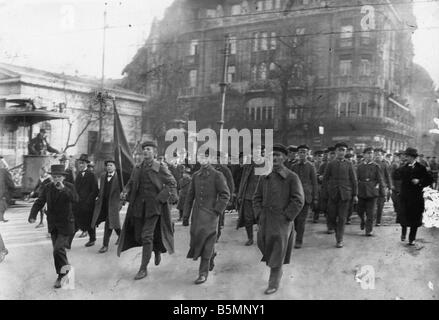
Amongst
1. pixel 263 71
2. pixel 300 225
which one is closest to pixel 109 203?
pixel 300 225

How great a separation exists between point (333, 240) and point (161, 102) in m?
9.35

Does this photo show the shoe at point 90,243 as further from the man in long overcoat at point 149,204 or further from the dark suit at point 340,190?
the dark suit at point 340,190

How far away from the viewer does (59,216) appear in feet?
19.7

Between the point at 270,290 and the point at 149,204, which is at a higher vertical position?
the point at 149,204

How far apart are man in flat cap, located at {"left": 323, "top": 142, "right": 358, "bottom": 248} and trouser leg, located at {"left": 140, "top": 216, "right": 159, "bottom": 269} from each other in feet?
12.2

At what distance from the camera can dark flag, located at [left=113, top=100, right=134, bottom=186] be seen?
23.1 feet

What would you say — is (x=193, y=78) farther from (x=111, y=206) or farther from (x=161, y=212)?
(x=161, y=212)

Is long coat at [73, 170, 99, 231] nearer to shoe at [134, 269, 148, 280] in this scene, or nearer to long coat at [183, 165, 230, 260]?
shoe at [134, 269, 148, 280]

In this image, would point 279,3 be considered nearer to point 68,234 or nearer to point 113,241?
point 113,241

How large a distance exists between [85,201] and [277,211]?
4379 mm

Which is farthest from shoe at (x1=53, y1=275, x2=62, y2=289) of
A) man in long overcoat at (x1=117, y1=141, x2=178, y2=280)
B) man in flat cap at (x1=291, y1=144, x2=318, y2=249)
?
man in flat cap at (x1=291, y1=144, x2=318, y2=249)

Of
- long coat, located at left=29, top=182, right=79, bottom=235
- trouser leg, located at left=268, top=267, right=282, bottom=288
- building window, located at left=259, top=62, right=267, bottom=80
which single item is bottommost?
trouser leg, located at left=268, top=267, right=282, bottom=288

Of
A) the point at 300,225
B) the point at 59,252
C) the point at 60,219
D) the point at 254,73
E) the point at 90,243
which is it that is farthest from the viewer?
the point at 254,73
